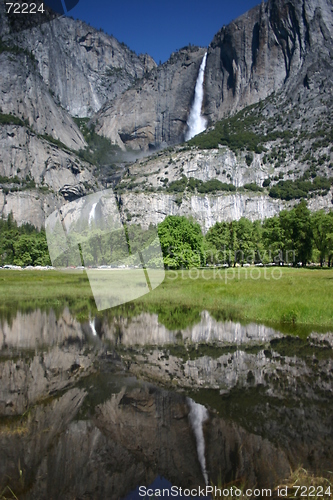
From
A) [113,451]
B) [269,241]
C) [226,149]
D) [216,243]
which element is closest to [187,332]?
[113,451]

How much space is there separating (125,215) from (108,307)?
121m

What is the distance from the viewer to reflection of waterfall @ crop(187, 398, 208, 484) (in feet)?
22.2

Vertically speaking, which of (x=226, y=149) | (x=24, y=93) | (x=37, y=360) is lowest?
(x=37, y=360)

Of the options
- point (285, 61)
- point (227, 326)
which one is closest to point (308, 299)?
point (227, 326)

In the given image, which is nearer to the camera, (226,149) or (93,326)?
(93,326)

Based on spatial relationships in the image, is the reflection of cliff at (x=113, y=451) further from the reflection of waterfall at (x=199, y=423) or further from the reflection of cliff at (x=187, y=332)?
Answer: the reflection of cliff at (x=187, y=332)

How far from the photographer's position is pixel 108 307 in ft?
92.8

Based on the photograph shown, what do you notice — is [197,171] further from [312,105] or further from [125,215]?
[312,105]

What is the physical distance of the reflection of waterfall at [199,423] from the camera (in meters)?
6.75

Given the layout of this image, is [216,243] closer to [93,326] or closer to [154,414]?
[93,326]

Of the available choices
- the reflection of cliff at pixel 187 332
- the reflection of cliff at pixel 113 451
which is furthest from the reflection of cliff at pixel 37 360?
the reflection of cliff at pixel 187 332

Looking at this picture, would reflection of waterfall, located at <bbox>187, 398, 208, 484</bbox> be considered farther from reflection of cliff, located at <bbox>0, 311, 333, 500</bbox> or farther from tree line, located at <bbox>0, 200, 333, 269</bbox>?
tree line, located at <bbox>0, 200, 333, 269</bbox>

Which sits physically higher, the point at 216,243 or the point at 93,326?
the point at 216,243

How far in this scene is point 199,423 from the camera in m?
8.04
